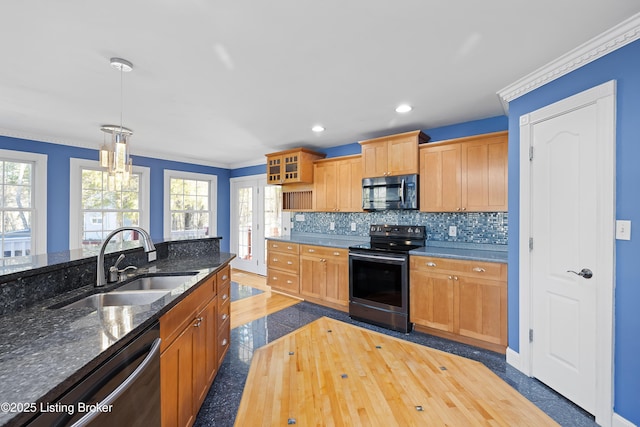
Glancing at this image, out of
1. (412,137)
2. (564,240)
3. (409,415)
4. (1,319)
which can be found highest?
(412,137)

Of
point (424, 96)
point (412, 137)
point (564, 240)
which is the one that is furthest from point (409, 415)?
point (412, 137)

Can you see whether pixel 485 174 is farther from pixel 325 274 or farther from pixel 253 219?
pixel 253 219

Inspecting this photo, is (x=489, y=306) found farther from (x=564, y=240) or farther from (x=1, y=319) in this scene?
(x=1, y=319)

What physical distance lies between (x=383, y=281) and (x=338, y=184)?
5.38ft

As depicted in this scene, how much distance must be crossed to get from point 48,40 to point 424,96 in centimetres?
285

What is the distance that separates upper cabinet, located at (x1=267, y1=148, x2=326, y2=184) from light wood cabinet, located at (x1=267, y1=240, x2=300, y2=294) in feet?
3.41

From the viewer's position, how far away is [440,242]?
3.59 metres

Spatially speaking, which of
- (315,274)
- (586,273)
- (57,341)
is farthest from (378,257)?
(57,341)

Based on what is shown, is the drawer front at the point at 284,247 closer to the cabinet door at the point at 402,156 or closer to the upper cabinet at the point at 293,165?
the upper cabinet at the point at 293,165

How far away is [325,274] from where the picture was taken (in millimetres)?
3965

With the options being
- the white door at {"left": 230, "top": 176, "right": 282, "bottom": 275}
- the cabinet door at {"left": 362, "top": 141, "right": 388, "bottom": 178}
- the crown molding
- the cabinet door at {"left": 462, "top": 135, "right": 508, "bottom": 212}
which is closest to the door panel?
the crown molding

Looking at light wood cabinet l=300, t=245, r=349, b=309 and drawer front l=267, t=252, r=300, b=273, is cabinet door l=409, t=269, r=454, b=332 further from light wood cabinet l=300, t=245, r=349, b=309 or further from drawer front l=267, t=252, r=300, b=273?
drawer front l=267, t=252, r=300, b=273

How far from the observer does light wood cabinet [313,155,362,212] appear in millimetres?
4098

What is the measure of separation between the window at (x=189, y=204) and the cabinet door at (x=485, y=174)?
493cm
